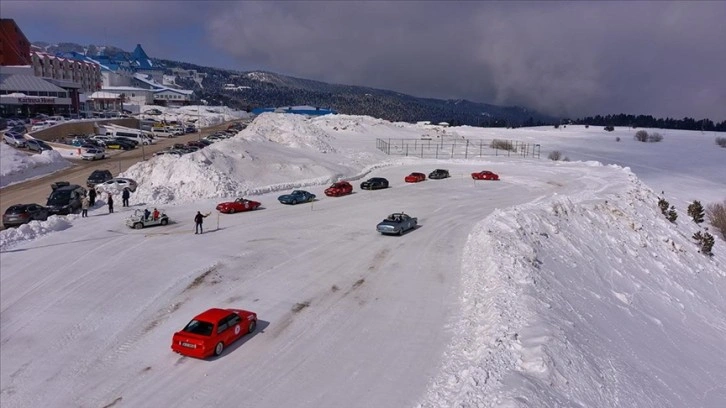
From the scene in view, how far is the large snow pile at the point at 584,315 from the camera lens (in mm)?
14359

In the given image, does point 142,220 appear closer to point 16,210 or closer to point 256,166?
point 16,210

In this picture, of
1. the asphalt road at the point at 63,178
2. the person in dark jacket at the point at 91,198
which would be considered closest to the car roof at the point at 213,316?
the person in dark jacket at the point at 91,198

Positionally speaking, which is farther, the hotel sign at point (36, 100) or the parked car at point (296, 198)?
the hotel sign at point (36, 100)

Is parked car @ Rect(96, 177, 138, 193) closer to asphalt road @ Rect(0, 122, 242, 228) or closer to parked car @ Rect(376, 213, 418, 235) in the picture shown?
asphalt road @ Rect(0, 122, 242, 228)

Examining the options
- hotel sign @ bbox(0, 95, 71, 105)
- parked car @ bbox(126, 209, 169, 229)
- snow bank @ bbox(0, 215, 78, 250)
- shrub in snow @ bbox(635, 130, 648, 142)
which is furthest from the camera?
shrub in snow @ bbox(635, 130, 648, 142)

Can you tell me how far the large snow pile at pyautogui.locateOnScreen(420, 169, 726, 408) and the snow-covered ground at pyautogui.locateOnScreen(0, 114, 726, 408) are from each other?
97 millimetres

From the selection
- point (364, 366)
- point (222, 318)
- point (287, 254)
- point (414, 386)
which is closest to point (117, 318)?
point (222, 318)

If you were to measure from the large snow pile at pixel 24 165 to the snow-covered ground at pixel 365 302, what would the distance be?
1588 centimetres

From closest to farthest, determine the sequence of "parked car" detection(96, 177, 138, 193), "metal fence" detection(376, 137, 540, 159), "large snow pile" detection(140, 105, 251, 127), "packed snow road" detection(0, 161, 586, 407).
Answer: "packed snow road" detection(0, 161, 586, 407)
"parked car" detection(96, 177, 138, 193)
"metal fence" detection(376, 137, 540, 159)
"large snow pile" detection(140, 105, 251, 127)

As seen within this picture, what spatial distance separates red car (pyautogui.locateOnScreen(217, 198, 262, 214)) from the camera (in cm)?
3544

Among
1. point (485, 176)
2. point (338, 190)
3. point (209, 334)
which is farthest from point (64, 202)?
point (485, 176)

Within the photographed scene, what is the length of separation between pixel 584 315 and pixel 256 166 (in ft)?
112

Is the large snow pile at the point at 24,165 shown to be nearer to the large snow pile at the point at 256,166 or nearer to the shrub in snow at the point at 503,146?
the large snow pile at the point at 256,166

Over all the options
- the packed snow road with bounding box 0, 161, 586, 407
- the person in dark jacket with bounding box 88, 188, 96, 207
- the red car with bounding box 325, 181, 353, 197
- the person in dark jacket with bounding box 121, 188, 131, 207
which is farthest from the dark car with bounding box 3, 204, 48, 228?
the red car with bounding box 325, 181, 353, 197
